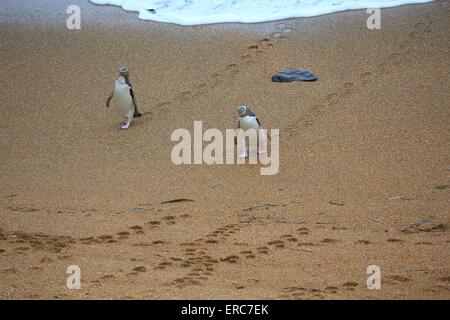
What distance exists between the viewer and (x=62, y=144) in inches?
331

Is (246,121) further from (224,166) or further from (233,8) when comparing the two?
(233,8)

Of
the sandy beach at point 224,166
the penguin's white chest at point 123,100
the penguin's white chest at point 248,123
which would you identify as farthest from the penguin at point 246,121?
the penguin's white chest at point 123,100

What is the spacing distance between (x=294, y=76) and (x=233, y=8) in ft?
9.24

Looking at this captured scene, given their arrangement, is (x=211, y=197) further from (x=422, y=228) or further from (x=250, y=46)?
(x=250, y=46)

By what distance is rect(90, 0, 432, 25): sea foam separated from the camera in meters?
11.4

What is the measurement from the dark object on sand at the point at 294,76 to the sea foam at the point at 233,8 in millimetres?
1870

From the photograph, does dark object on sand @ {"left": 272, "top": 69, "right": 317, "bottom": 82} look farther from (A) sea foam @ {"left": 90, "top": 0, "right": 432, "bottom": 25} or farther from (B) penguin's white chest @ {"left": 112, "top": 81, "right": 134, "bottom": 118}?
(B) penguin's white chest @ {"left": 112, "top": 81, "right": 134, "bottom": 118}

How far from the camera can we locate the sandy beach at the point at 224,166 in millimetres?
5008

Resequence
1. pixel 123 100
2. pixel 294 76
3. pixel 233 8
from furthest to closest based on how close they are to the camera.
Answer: pixel 233 8 < pixel 294 76 < pixel 123 100

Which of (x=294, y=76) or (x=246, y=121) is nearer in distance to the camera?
(x=246, y=121)

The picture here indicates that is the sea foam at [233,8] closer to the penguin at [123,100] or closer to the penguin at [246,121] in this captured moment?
the penguin at [123,100]

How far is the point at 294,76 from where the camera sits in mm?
9586

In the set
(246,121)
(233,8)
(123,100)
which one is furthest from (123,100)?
(233,8)

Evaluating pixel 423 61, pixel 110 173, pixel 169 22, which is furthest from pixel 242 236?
pixel 169 22
